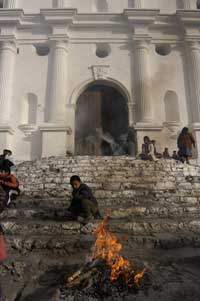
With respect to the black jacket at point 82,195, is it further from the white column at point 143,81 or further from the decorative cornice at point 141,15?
the decorative cornice at point 141,15

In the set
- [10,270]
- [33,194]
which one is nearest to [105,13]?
[33,194]

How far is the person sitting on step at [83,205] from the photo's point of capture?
555 centimetres

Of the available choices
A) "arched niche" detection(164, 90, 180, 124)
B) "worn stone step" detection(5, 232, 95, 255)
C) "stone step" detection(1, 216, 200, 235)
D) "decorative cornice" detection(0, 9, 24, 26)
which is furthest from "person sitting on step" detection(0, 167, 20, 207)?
"decorative cornice" detection(0, 9, 24, 26)

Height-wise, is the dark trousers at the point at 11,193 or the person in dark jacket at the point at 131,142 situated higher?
the person in dark jacket at the point at 131,142

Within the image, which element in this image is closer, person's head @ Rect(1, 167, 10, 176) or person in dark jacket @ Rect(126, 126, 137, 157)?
person's head @ Rect(1, 167, 10, 176)

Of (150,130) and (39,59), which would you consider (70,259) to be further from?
(39,59)

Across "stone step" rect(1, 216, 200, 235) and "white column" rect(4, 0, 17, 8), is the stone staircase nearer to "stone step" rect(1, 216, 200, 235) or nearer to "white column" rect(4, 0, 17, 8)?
"stone step" rect(1, 216, 200, 235)

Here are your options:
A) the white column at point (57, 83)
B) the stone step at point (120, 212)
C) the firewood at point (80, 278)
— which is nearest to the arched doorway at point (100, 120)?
the white column at point (57, 83)

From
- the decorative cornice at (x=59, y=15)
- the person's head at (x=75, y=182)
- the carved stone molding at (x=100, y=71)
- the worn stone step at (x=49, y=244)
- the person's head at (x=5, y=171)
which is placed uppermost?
the decorative cornice at (x=59, y=15)

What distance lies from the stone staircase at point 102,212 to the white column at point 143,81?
15.8ft

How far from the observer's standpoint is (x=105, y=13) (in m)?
15.0

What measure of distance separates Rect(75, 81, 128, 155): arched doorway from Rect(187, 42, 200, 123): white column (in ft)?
11.5

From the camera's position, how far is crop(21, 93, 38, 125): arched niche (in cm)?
1428

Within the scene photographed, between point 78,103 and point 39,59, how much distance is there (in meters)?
3.17
